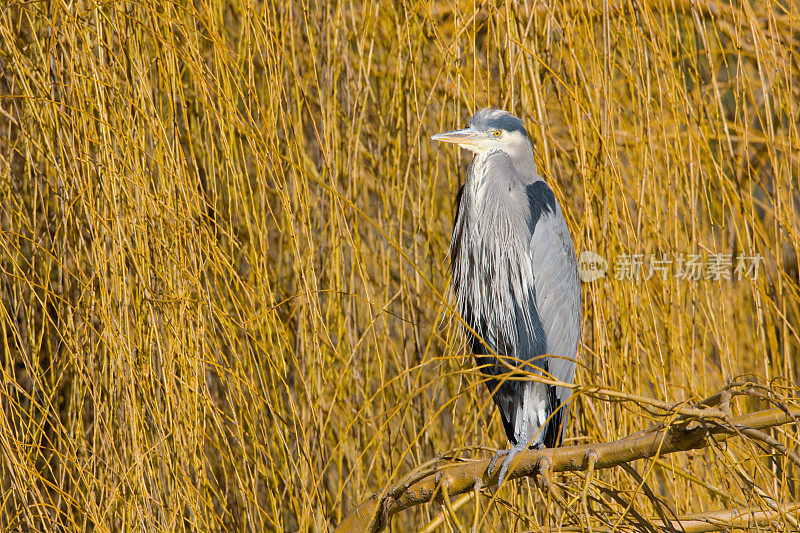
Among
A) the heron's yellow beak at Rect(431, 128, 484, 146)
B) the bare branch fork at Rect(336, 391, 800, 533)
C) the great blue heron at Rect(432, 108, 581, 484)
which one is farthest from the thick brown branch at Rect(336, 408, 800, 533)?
the heron's yellow beak at Rect(431, 128, 484, 146)

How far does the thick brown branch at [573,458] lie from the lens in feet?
2.84

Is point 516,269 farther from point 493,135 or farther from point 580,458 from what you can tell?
point 580,458

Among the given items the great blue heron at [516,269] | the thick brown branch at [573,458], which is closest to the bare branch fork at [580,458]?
the thick brown branch at [573,458]

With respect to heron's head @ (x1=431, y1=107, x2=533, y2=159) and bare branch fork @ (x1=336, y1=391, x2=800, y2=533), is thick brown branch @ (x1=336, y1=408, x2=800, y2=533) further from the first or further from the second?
heron's head @ (x1=431, y1=107, x2=533, y2=159)

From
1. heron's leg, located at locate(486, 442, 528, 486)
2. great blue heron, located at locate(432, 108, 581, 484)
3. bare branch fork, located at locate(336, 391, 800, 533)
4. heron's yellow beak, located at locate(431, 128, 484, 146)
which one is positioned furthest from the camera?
great blue heron, located at locate(432, 108, 581, 484)

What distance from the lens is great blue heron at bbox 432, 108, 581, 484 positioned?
5.29ft

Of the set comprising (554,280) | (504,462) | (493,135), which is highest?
(493,135)

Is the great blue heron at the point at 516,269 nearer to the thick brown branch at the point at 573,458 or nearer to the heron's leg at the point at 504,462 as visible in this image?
the heron's leg at the point at 504,462

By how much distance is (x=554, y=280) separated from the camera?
1.66 m

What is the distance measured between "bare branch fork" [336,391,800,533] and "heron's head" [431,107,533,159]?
590 millimetres

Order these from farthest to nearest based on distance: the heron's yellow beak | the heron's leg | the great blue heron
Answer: the great blue heron
the heron's yellow beak
the heron's leg

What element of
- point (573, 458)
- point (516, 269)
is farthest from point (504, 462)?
point (516, 269)

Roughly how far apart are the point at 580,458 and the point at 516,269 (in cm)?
67

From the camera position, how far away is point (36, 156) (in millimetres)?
1331
